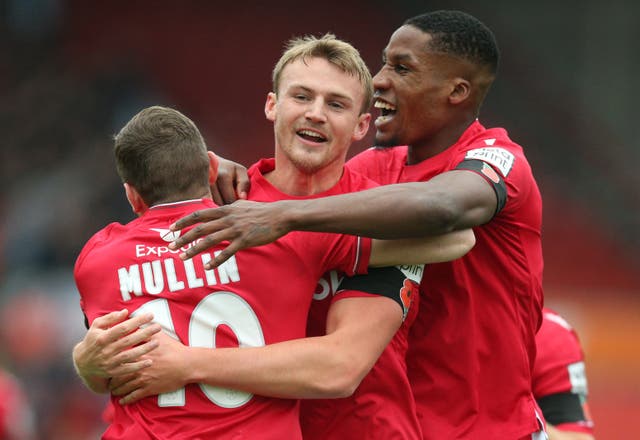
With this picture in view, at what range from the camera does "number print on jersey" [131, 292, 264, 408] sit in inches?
152

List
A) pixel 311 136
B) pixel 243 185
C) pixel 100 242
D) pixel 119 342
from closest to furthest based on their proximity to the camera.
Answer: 1. pixel 119 342
2. pixel 100 242
3. pixel 311 136
4. pixel 243 185

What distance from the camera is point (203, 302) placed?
387 centimetres

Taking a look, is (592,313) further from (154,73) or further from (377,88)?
(377,88)

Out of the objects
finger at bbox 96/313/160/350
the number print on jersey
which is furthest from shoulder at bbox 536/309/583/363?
finger at bbox 96/313/160/350

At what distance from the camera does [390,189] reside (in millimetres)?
4051

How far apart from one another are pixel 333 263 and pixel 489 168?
2.53 feet

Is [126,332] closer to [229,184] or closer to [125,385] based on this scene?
[125,385]

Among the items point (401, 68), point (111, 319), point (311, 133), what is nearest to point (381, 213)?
point (311, 133)

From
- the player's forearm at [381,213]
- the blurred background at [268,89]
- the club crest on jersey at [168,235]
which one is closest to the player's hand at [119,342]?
the club crest on jersey at [168,235]

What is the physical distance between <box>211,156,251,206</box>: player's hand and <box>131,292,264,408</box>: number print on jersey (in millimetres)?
731

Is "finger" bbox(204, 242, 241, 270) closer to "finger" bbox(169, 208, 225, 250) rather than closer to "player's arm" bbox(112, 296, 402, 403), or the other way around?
"finger" bbox(169, 208, 225, 250)

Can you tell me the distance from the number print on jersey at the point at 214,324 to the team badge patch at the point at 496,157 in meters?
1.16

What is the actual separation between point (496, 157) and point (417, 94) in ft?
1.80

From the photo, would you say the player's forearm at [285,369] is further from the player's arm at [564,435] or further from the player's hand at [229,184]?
the player's arm at [564,435]
